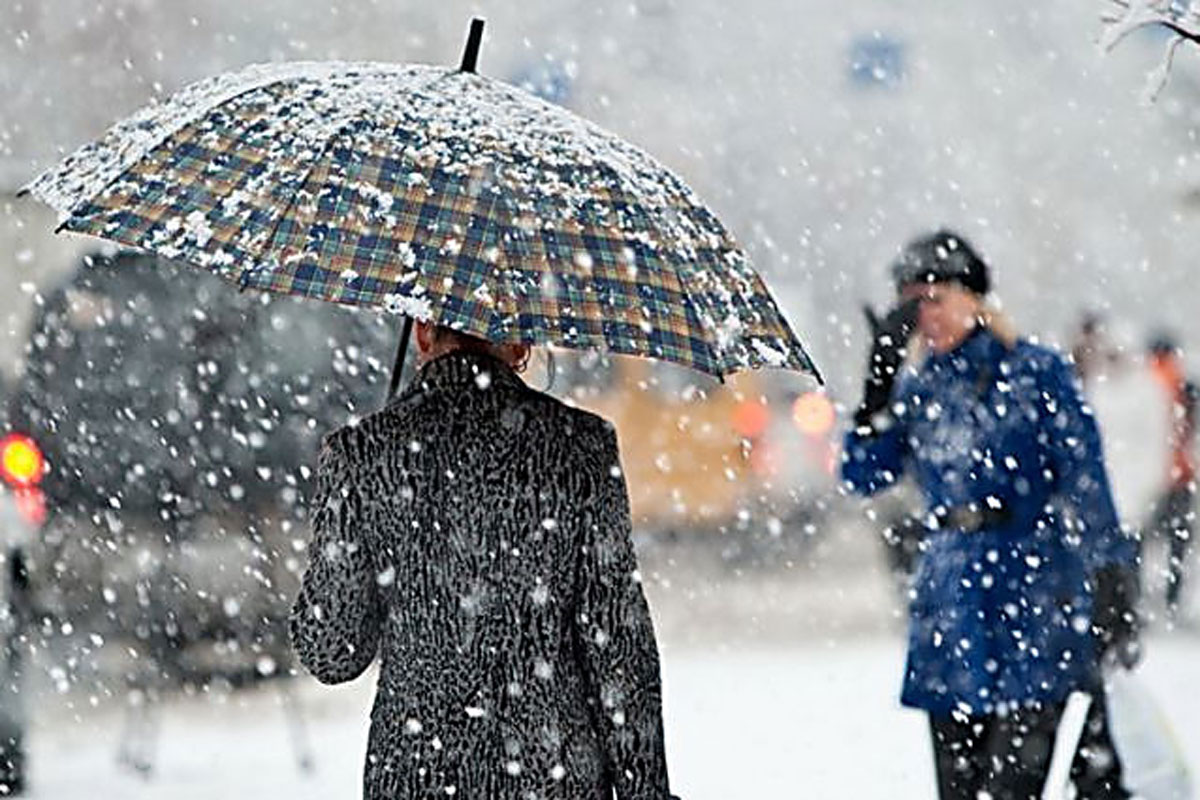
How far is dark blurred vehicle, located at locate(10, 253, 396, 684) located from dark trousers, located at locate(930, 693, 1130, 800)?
134 inches

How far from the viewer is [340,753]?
789 centimetres

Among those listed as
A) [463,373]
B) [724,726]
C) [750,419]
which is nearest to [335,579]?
[463,373]

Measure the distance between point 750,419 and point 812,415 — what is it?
1063 mm

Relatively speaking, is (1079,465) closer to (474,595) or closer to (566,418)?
(566,418)

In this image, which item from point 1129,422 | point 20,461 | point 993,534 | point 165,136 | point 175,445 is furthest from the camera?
point 1129,422

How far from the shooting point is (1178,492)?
44.3 ft

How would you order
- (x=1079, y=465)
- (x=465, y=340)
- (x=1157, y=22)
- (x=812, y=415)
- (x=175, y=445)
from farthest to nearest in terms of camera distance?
(x=812, y=415) < (x=175, y=445) < (x=1079, y=465) < (x=1157, y=22) < (x=465, y=340)

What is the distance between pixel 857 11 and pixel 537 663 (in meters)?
22.6

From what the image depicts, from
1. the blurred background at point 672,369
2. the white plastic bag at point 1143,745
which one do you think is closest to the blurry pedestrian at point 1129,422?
the blurred background at point 672,369

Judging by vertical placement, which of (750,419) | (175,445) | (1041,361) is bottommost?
(1041,361)

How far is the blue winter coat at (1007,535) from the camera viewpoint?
4996mm

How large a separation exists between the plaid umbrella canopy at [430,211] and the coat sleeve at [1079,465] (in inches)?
57.5

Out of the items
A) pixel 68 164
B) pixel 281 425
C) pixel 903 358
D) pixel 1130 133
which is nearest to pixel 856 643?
pixel 281 425

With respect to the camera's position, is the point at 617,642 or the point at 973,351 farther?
the point at 973,351
